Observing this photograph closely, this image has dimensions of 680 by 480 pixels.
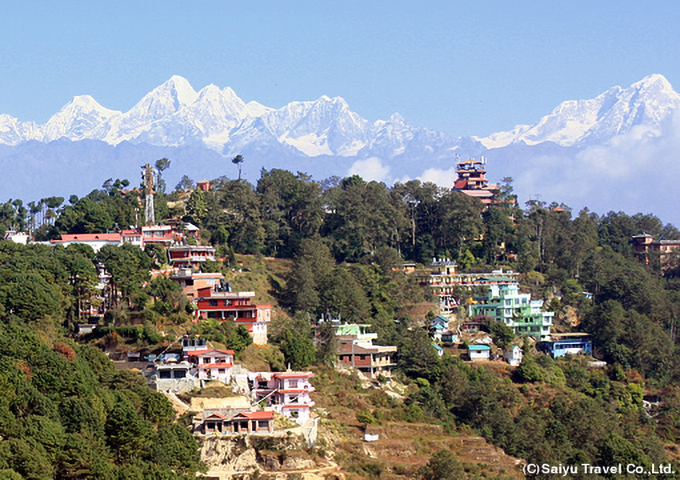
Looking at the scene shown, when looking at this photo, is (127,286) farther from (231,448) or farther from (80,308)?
(231,448)

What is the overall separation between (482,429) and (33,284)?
75.6 feet

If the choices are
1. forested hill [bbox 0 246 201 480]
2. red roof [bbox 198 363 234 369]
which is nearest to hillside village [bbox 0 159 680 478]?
red roof [bbox 198 363 234 369]

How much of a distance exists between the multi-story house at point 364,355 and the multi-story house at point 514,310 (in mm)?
13377

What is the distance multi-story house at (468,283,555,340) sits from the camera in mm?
71188

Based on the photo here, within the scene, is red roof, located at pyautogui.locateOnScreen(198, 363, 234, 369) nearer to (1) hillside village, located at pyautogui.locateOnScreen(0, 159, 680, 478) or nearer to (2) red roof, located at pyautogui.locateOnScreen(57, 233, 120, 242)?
(1) hillside village, located at pyautogui.locateOnScreen(0, 159, 680, 478)

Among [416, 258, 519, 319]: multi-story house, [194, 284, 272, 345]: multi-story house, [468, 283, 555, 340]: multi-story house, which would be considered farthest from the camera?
[416, 258, 519, 319]: multi-story house

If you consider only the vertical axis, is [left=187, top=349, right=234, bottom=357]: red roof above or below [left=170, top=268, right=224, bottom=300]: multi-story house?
below

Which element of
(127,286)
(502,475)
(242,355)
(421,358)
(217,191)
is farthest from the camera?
(217,191)

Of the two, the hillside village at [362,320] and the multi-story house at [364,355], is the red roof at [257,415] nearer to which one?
the hillside village at [362,320]

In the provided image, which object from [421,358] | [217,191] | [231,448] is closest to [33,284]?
[231,448]

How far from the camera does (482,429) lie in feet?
178

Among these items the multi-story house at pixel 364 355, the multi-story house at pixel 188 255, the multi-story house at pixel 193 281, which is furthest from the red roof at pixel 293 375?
the multi-story house at pixel 188 255

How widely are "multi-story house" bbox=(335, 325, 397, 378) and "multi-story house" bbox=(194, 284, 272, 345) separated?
4564mm

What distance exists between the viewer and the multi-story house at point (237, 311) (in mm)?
56219
